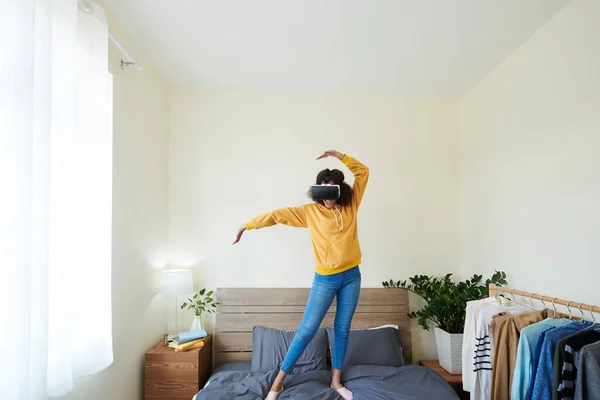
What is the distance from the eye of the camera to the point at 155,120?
2799 mm

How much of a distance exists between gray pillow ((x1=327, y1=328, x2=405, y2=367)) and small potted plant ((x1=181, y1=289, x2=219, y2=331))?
99 cm

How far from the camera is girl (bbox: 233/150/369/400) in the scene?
2.17 meters

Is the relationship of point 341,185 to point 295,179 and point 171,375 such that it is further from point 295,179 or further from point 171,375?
point 171,375

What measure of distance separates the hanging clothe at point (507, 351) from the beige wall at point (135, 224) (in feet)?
6.97

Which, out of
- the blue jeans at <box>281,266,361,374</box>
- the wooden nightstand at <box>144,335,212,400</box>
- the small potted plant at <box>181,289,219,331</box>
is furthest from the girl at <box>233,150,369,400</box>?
the small potted plant at <box>181,289,219,331</box>

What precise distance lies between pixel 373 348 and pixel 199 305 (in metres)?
1.40

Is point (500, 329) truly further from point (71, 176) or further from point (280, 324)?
point (71, 176)

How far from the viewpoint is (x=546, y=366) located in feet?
5.24

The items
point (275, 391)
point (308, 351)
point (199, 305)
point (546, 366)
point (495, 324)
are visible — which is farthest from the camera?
point (199, 305)

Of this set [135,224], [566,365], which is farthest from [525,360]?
[135,224]

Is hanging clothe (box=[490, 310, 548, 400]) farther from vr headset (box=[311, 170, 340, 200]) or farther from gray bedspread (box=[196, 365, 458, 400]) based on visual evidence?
vr headset (box=[311, 170, 340, 200])

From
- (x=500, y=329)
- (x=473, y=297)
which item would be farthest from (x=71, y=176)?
(x=473, y=297)

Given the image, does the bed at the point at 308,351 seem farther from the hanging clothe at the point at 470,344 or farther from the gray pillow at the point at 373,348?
the hanging clothe at the point at 470,344

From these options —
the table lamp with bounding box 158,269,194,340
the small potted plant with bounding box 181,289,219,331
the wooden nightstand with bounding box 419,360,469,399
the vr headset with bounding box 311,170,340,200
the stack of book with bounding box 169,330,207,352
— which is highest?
the vr headset with bounding box 311,170,340,200
